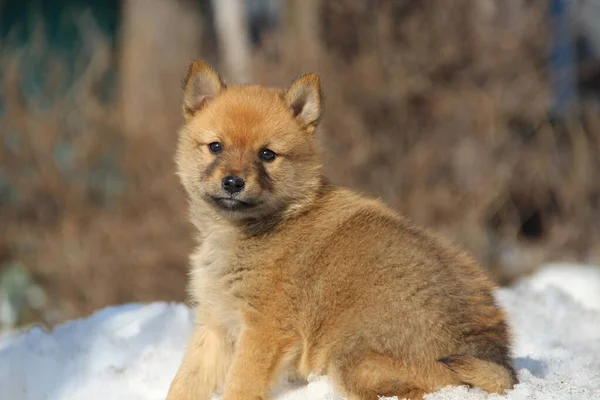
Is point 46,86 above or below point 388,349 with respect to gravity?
A: above

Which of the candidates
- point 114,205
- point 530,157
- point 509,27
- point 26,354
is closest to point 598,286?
point 530,157

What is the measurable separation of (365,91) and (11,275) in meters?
4.59

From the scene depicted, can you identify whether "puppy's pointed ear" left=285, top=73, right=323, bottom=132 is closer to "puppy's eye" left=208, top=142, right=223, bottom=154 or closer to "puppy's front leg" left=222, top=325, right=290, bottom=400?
"puppy's eye" left=208, top=142, right=223, bottom=154

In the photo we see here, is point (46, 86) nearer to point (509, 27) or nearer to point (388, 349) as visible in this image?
point (509, 27)

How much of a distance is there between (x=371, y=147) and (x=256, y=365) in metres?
5.78

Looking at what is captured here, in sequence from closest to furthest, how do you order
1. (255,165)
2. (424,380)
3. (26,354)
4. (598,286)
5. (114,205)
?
(424,380) → (255,165) → (26,354) → (598,286) → (114,205)

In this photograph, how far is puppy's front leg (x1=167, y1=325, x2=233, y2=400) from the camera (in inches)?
160

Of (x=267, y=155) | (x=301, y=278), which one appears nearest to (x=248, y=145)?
(x=267, y=155)

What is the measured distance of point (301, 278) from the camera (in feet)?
12.5

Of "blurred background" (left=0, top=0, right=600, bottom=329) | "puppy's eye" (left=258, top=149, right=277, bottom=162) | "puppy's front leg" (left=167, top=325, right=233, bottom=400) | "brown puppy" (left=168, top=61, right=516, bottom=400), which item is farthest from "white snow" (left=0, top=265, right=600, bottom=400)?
"blurred background" (left=0, top=0, right=600, bottom=329)

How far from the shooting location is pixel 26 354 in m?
4.71

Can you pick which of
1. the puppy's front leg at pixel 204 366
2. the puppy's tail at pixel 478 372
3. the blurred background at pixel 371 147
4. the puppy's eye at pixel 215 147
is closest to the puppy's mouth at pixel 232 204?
the puppy's eye at pixel 215 147

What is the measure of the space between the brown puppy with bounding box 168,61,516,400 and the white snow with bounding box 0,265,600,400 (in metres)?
0.18

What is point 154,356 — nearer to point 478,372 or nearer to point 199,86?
point 199,86
